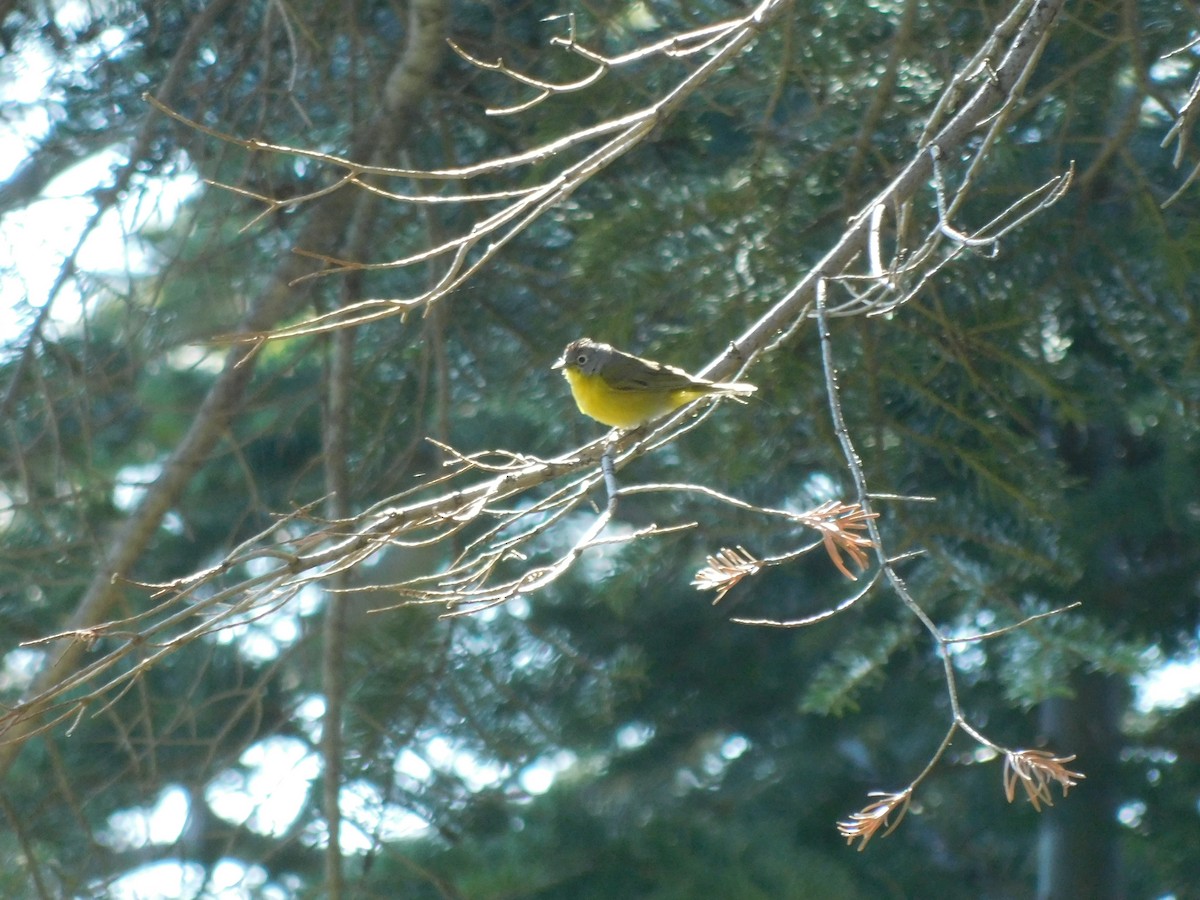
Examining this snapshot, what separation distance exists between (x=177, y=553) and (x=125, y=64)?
274 centimetres

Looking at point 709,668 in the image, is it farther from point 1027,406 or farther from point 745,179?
point 745,179

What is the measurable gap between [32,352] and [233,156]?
3.70ft

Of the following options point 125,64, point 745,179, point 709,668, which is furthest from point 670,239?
point 709,668

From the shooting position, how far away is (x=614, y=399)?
3816 millimetres

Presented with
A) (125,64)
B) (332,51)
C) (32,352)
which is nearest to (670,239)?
(332,51)

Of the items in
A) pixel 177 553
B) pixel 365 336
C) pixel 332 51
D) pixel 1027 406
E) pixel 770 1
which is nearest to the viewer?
pixel 770 1

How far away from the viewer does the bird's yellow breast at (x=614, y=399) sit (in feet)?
12.4

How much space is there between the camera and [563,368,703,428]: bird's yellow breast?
12.4ft

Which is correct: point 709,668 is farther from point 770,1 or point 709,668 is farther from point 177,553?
point 770,1

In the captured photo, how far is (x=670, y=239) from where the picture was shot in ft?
11.9

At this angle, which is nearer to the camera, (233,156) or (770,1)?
(770,1)

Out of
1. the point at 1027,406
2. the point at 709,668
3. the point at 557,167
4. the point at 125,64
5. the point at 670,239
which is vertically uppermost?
the point at 125,64

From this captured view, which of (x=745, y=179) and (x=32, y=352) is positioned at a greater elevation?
(x=32, y=352)

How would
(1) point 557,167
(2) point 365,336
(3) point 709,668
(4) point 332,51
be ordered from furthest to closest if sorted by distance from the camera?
(3) point 709,668 < (2) point 365,336 < (4) point 332,51 < (1) point 557,167
